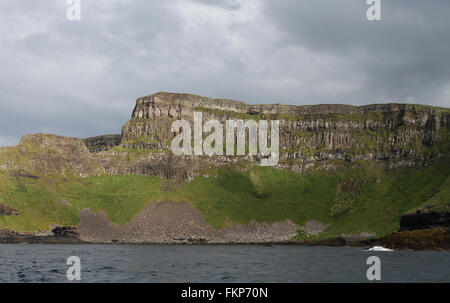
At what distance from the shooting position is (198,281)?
7144 centimetres

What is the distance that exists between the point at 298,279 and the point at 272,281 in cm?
584

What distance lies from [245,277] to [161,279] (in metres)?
13.3

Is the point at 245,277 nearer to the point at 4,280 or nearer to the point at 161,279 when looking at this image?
the point at 161,279
